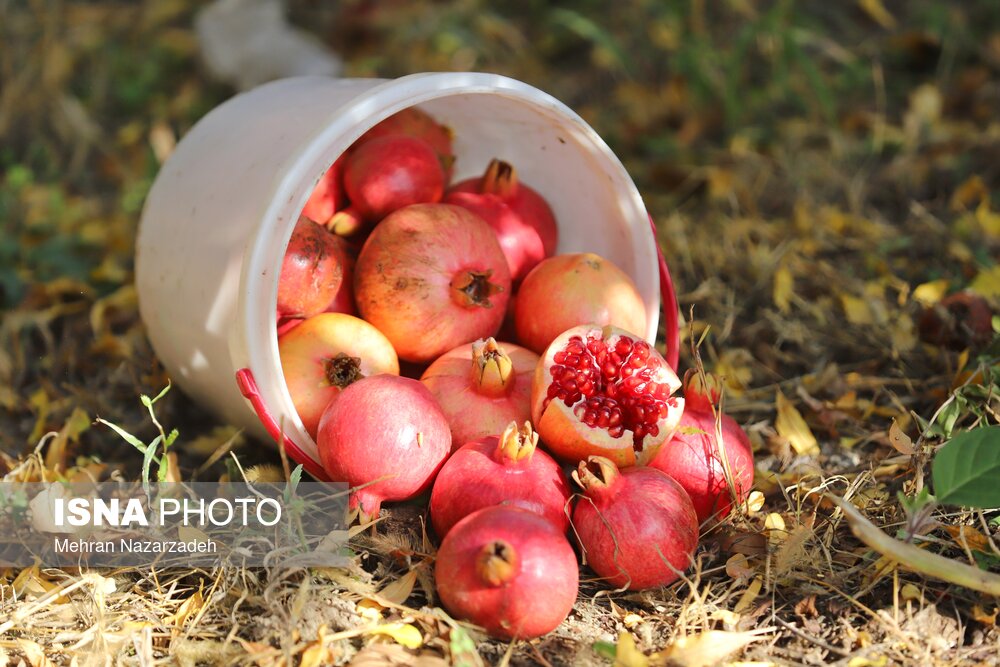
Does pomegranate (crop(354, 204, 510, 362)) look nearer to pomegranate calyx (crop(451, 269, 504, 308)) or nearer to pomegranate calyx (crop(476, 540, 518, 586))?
pomegranate calyx (crop(451, 269, 504, 308))

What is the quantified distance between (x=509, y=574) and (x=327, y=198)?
1067 mm

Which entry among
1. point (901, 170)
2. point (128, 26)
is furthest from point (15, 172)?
point (901, 170)

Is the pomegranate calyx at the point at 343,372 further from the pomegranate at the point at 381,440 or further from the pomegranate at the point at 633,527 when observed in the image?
the pomegranate at the point at 633,527

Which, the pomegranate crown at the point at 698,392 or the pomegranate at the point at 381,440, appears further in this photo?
the pomegranate crown at the point at 698,392

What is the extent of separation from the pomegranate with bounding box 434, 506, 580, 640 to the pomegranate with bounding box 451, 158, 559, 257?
906mm

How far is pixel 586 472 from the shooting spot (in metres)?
1.62

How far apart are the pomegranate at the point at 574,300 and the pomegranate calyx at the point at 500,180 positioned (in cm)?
25

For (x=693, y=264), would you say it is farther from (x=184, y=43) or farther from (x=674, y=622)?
(x=184, y=43)

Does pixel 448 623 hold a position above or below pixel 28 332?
above

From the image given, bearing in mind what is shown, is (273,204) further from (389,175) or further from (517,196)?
(517,196)

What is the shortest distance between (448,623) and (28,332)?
1.63 meters

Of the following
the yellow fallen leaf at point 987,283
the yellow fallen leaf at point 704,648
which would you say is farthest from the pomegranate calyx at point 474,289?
the yellow fallen leaf at point 987,283

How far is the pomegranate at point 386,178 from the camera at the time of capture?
2094 mm

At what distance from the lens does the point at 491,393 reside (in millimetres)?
1845
